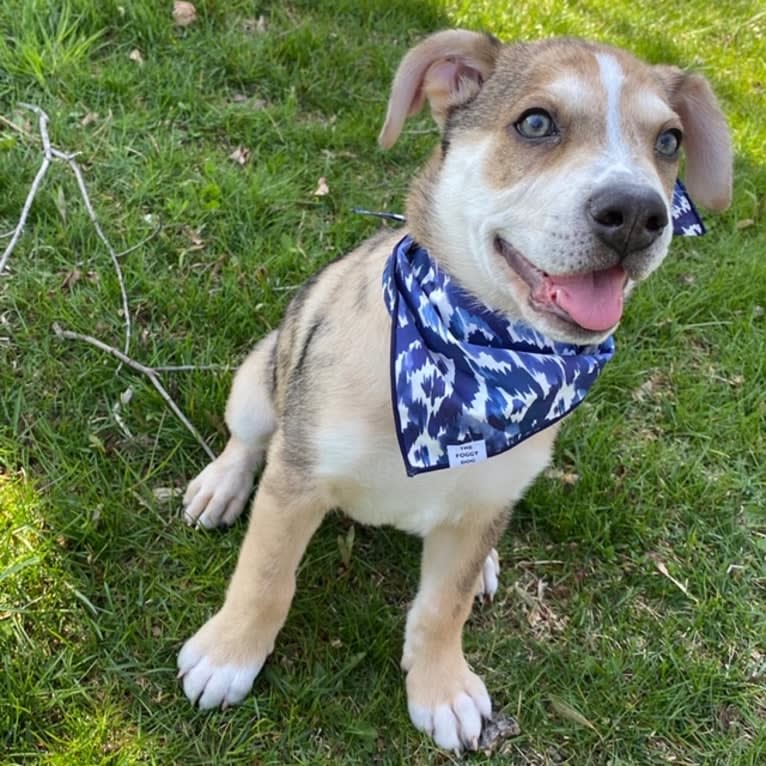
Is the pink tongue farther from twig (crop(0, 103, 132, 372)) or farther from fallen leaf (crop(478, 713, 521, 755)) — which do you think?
twig (crop(0, 103, 132, 372))

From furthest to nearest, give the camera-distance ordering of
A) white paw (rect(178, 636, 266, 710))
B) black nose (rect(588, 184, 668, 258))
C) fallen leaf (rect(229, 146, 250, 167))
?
1. fallen leaf (rect(229, 146, 250, 167))
2. white paw (rect(178, 636, 266, 710))
3. black nose (rect(588, 184, 668, 258))

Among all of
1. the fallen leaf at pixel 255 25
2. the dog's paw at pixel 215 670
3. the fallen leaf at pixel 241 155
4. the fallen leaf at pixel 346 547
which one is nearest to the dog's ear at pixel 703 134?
the fallen leaf at pixel 346 547

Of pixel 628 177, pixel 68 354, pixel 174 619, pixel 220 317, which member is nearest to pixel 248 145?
pixel 220 317

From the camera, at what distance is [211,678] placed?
3064mm

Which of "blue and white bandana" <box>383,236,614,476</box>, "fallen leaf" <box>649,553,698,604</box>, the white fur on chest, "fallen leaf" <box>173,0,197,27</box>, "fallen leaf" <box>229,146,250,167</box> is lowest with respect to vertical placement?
"fallen leaf" <box>649,553,698,604</box>

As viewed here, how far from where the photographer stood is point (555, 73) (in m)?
2.58

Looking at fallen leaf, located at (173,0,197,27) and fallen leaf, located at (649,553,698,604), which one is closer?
fallen leaf, located at (649,553,698,604)

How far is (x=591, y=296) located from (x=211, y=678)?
73.8 inches

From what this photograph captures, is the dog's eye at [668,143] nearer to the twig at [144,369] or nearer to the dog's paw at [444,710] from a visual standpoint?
the dog's paw at [444,710]

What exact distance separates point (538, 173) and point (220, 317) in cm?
224

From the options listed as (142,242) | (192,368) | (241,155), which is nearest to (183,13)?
(241,155)

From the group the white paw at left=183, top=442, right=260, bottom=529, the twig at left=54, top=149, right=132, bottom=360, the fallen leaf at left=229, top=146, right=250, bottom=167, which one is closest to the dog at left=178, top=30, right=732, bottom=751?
the white paw at left=183, top=442, right=260, bottom=529

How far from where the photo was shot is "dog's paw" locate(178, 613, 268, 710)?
121 inches

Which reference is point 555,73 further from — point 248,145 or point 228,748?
point 248,145
